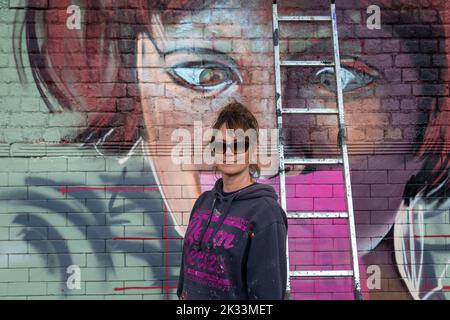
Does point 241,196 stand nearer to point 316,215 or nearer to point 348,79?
point 316,215

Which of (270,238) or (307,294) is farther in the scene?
(307,294)

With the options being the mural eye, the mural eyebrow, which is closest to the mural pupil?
the mural eye

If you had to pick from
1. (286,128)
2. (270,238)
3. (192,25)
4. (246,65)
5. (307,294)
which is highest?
(192,25)

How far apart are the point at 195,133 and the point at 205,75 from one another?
0.49 meters

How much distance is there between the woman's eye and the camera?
15.7 ft

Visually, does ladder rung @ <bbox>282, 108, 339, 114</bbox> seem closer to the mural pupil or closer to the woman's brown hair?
the mural pupil

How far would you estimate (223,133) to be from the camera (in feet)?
7.79

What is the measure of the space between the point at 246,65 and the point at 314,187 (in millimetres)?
A: 1152

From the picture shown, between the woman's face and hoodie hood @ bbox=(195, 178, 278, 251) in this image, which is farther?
the woman's face

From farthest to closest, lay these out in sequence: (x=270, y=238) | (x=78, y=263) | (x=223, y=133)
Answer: (x=78, y=263), (x=223, y=133), (x=270, y=238)

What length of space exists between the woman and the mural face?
2257mm
